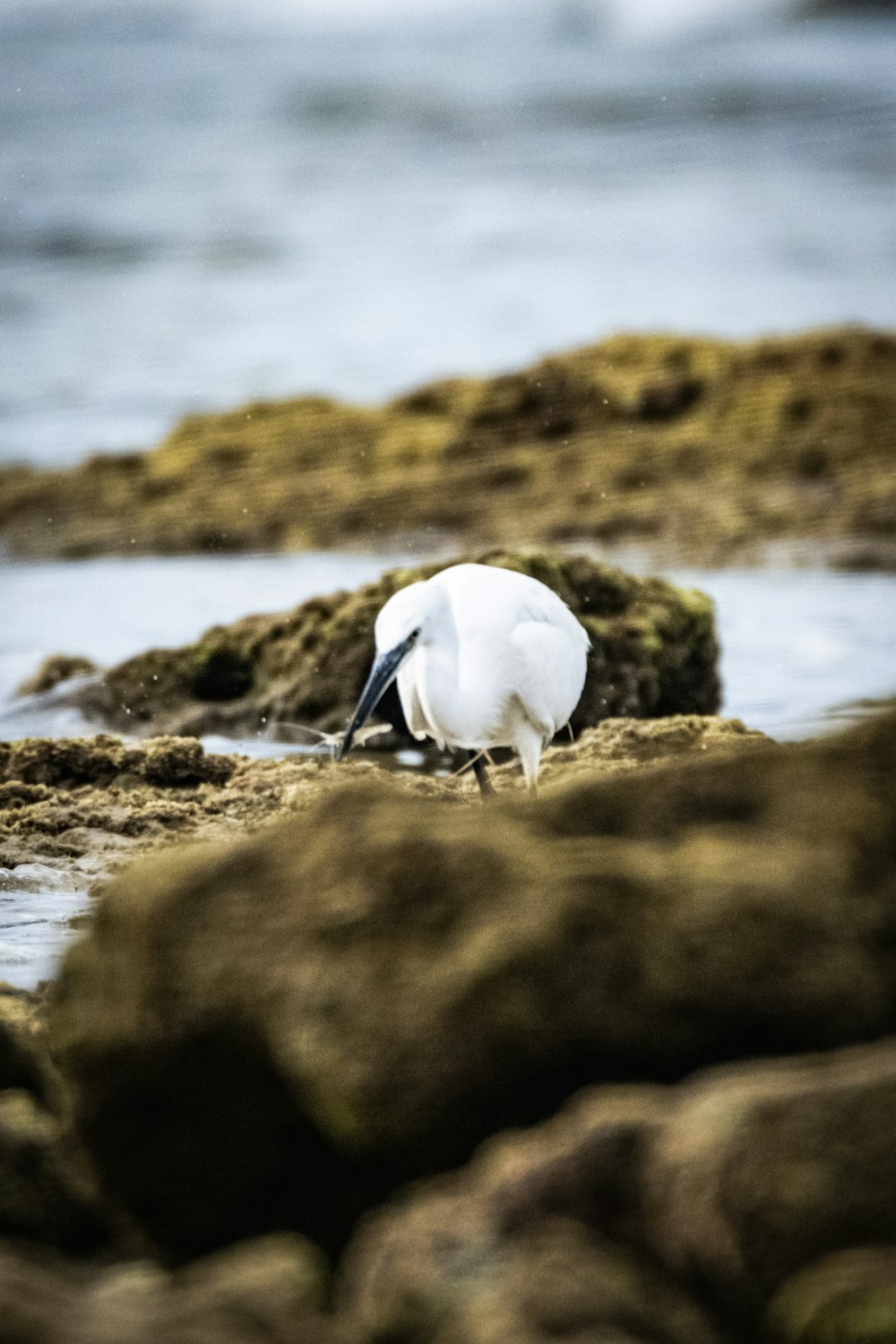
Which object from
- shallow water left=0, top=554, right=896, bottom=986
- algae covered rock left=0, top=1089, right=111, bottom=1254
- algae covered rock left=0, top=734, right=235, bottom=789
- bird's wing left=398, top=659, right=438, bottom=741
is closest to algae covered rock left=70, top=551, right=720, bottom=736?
shallow water left=0, top=554, right=896, bottom=986

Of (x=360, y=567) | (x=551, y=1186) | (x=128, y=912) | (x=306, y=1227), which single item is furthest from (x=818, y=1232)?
(x=360, y=567)

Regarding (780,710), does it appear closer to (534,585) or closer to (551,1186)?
(534,585)

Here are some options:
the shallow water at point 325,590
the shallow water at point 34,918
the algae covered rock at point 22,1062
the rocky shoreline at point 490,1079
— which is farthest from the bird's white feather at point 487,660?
the rocky shoreline at point 490,1079

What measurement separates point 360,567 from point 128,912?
1184cm

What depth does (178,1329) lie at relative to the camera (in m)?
1.44

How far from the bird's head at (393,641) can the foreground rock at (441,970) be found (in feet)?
5.64

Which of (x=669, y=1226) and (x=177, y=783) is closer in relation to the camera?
(x=669, y=1226)

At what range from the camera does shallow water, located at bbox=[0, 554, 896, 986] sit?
13.6ft

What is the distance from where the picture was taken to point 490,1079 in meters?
1.80

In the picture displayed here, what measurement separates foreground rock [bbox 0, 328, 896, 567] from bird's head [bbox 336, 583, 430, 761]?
10079mm

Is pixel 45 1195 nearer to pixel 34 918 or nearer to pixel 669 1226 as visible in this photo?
pixel 669 1226

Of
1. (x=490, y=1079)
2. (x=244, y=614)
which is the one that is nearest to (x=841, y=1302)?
(x=490, y=1079)

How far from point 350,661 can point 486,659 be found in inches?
69.7

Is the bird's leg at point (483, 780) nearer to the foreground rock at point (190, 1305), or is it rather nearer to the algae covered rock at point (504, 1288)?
the foreground rock at point (190, 1305)
